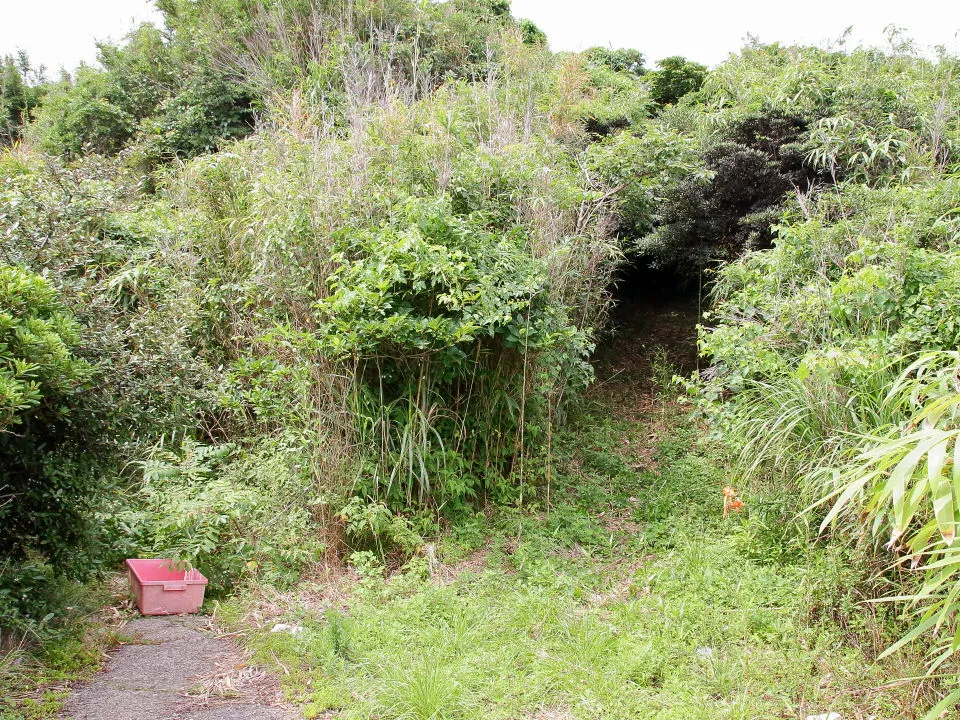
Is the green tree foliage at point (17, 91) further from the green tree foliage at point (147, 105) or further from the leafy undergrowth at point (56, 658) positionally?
the leafy undergrowth at point (56, 658)

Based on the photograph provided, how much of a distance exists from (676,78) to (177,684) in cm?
1001

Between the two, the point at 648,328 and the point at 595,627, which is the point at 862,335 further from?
the point at 648,328

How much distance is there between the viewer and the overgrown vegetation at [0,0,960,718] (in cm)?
287

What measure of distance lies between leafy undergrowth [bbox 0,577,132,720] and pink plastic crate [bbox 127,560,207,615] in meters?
0.13

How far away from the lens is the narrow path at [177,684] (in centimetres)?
279

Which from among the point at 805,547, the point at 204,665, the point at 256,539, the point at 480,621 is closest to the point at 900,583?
the point at 805,547

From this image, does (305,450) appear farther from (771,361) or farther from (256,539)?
(771,361)

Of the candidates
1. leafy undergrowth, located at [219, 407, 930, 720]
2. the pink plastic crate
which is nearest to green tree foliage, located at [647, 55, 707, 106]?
leafy undergrowth, located at [219, 407, 930, 720]

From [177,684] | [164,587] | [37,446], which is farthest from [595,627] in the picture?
[37,446]

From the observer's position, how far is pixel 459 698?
2701 mm

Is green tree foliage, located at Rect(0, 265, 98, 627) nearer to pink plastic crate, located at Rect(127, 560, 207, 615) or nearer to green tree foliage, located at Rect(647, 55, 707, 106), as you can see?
pink plastic crate, located at Rect(127, 560, 207, 615)

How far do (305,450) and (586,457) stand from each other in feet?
8.04

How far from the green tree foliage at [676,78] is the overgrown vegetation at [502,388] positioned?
9.23ft

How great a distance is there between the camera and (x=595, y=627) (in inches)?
128
